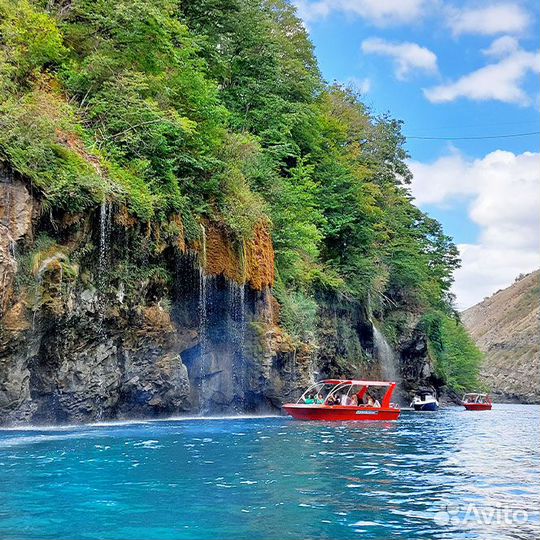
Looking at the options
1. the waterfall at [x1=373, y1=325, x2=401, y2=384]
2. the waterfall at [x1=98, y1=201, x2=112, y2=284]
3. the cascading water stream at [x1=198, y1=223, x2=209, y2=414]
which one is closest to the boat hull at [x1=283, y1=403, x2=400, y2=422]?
the cascading water stream at [x1=198, y1=223, x2=209, y2=414]

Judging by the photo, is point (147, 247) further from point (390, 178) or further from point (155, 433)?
point (390, 178)

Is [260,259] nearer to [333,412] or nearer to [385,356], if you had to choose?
[333,412]

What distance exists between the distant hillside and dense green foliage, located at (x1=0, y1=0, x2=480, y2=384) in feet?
277

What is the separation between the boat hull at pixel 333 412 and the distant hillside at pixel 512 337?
9484 cm

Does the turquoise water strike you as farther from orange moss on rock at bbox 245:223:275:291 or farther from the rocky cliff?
orange moss on rock at bbox 245:223:275:291

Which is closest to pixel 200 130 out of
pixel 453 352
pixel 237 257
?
pixel 237 257

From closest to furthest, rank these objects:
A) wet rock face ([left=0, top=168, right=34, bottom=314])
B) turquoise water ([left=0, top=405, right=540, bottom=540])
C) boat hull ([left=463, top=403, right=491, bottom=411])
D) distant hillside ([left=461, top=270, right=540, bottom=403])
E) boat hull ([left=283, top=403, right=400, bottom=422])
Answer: turquoise water ([left=0, top=405, right=540, bottom=540]), wet rock face ([left=0, top=168, right=34, bottom=314]), boat hull ([left=283, top=403, right=400, bottom=422]), boat hull ([left=463, top=403, right=491, bottom=411]), distant hillside ([left=461, top=270, right=540, bottom=403])

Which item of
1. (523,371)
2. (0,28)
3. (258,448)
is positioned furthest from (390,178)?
(523,371)

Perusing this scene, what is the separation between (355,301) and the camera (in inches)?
1543

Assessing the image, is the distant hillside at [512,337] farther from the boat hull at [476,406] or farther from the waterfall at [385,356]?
the waterfall at [385,356]

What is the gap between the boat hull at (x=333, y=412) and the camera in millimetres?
25469

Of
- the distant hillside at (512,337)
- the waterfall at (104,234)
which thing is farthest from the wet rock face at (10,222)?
the distant hillside at (512,337)

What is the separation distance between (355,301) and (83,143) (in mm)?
22944

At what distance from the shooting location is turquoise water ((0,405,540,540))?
714cm
